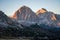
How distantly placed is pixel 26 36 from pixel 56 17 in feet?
23.8

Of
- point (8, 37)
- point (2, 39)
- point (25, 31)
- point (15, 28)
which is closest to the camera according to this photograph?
point (2, 39)

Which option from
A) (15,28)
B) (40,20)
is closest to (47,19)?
(40,20)

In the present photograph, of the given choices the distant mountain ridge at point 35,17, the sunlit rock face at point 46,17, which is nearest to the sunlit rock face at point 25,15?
the distant mountain ridge at point 35,17

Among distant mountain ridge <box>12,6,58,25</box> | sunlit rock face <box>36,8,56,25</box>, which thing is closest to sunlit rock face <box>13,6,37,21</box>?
distant mountain ridge <box>12,6,58,25</box>

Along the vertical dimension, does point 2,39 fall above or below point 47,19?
below

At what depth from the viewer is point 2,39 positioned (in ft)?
88.8

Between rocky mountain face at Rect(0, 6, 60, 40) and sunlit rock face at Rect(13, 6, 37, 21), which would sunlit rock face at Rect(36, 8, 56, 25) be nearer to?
rocky mountain face at Rect(0, 6, 60, 40)

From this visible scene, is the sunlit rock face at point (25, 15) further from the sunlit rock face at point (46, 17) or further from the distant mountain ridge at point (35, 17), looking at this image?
the sunlit rock face at point (46, 17)

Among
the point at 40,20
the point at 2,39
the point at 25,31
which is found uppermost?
the point at 40,20

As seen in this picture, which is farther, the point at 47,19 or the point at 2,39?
the point at 47,19

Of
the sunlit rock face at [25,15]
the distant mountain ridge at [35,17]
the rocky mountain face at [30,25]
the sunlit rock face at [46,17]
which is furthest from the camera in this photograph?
the sunlit rock face at [25,15]

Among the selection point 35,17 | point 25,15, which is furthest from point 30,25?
point 25,15

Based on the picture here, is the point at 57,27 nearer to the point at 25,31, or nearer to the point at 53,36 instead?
the point at 53,36

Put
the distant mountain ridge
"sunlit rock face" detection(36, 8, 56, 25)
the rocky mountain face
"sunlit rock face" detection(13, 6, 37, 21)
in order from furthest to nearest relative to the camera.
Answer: "sunlit rock face" detection(13, 6, 37, 21), "sunlit rock face" detection(36, 8, 56, 25), the distant mountain ridge, the rocky mountain face
